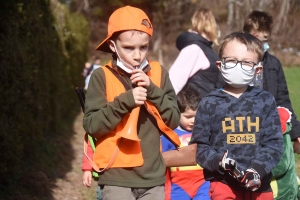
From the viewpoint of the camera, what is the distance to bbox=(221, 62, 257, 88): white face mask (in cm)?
368

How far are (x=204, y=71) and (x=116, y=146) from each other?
86.8 inches

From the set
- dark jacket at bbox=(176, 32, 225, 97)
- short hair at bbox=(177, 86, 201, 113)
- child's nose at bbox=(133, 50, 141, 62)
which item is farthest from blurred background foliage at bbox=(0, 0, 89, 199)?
child's nose at bbox=(133, 50, 141, 62)

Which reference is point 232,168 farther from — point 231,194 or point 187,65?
point 187,65

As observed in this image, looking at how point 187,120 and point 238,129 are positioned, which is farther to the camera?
point 187,120

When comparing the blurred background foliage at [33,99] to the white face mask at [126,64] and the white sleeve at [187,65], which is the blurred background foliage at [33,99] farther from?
the white face mask at [126,64]

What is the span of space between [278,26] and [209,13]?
27.3 meters

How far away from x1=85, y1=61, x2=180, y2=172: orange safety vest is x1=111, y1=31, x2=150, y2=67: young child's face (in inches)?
6.6

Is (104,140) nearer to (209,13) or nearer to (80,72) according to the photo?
(209,13)

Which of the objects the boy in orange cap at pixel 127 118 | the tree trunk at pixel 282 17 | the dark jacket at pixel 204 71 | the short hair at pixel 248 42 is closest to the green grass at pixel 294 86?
the tree trunk at pixel 282 17

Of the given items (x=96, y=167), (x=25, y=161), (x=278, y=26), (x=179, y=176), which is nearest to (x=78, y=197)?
(x=25, y=161)

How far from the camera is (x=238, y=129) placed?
11.9ft

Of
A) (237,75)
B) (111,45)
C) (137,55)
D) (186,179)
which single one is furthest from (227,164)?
(186,179)

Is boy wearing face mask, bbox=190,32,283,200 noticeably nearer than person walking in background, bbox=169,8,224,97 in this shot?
Yes

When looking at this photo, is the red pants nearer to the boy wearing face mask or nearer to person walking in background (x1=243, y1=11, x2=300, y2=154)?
the boy wearing face mask
